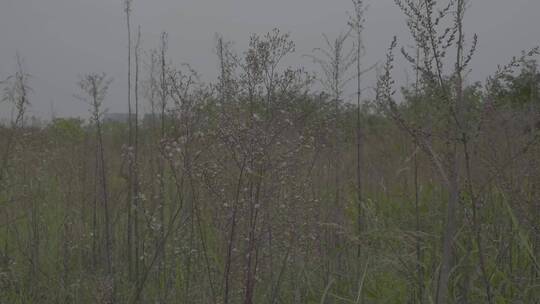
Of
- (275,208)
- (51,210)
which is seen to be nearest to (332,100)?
(275,208)

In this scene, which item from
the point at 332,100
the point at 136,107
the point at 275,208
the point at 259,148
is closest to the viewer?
the point at 259,148

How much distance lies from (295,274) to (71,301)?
1.23 m

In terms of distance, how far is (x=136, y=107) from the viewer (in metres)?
3.05

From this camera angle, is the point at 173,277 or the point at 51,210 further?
the point at 51,210

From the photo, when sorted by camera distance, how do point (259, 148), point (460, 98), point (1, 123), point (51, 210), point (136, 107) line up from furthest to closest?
point (51, 210)
point (1, 123)
point (136, 107)
point (259, 148)
point (460, 98)

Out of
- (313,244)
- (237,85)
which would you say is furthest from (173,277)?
(237,85)

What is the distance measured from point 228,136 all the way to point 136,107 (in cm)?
127

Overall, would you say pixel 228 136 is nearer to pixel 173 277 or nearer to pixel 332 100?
pixel 332 100

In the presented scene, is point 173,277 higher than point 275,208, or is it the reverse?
point 275,208

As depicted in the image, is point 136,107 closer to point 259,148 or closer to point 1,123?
point 259,148

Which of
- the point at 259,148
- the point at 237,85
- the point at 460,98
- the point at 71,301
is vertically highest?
the point at 237,85

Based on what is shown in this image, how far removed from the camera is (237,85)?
2248 mm

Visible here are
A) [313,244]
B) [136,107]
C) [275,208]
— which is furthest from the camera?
[136,107]

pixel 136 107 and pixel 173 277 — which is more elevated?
pixel 136 107
